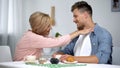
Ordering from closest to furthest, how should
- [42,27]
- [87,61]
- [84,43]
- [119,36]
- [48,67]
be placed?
[48,67] < [87,61] < [42,27] < [84,43] < [119,36]

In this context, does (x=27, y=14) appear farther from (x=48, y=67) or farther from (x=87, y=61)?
(x=48, y=67)

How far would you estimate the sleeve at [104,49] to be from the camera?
2113mm

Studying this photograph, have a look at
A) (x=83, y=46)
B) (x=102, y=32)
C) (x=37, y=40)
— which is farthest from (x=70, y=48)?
(x=37, y=40)

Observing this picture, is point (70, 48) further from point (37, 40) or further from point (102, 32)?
point (37, 40)

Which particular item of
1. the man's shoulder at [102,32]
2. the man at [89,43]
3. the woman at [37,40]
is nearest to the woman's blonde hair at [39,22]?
the woman at [37,40]

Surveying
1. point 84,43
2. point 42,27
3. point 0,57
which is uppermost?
point 42,27

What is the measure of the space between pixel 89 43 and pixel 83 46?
0.19 ft

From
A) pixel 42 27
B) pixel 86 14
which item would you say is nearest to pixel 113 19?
pixel 86 14

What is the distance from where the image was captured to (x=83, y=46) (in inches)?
91.4

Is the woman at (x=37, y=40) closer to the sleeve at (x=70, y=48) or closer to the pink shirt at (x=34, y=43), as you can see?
the pink shirt at (x=34, y=43)

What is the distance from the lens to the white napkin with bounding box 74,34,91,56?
2303 mm

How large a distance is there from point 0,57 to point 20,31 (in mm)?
1545

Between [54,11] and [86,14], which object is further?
[54,11]

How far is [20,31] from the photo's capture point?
4035 mm
